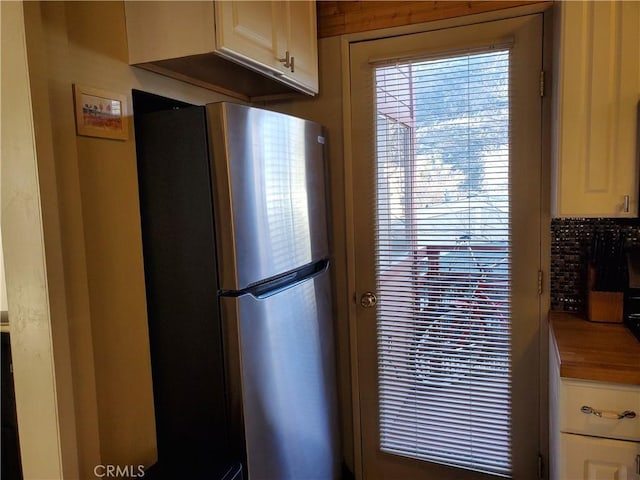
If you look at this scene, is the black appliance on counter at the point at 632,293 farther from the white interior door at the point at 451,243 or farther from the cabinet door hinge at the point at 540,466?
the cabinet door hinge at the point at 540,466

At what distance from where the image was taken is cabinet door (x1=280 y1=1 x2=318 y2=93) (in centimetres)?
181

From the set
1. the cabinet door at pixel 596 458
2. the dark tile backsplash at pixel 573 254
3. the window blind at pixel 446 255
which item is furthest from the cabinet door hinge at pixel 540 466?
the dark tile backsplash at pixel 573 254

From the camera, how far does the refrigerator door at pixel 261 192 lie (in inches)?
53.9

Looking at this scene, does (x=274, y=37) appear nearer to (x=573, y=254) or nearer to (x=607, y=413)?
(x=573, y=254)

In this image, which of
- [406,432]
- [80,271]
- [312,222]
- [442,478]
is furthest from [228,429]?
[442,478]

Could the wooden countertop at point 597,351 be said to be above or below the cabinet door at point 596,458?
above

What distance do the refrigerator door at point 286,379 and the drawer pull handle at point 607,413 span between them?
0.95 metres

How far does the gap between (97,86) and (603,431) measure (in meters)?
1.84

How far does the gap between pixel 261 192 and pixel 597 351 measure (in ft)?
3.96

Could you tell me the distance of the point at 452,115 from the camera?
1941 millimetres

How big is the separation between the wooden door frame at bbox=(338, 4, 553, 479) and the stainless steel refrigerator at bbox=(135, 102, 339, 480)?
527 mm

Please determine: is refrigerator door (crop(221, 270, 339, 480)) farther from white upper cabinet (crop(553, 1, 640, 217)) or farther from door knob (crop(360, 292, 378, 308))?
white upper cabinet (crop(553, 1, 640, 217))

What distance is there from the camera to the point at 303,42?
190cm

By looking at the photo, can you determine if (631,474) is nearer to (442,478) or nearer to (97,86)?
(442,478)
